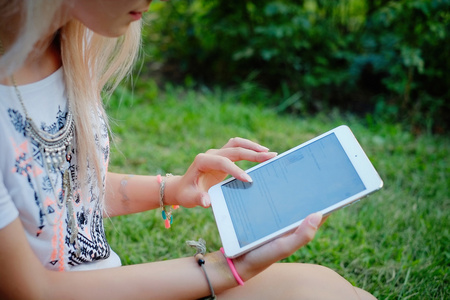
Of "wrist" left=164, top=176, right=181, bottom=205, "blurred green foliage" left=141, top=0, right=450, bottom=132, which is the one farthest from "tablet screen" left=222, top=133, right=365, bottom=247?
"blurred green foliage" left=141, top=0, right=450, bottom=132

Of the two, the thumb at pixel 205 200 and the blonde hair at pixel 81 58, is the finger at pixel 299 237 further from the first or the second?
the blonde hair at pixel 81 58

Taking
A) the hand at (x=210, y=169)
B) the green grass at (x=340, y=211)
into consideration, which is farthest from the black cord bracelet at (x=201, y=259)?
the green grass at (x=340, y=211)

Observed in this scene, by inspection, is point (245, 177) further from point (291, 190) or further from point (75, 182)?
point (75, 182)

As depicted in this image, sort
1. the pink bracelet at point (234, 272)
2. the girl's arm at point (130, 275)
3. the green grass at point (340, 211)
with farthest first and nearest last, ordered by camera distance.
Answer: the green grass at point (340, 211) < the pink bracelet at point (234, 272) < the girl's arm at point (130, 275)

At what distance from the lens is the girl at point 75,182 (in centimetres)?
82

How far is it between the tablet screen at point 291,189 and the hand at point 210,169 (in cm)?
4

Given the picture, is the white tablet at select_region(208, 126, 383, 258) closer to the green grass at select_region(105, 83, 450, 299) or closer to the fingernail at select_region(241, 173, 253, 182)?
the fingernail at select_region(241, 173, 253, 182)

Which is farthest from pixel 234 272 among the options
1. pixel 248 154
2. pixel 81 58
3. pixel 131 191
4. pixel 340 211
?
pixel 340 211

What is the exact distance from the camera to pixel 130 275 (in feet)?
3.08

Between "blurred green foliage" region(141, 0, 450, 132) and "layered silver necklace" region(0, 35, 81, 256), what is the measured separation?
229 centimetres

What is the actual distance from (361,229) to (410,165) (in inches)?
29.6

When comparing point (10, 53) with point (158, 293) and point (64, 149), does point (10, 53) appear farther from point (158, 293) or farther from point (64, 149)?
point (158, 293)

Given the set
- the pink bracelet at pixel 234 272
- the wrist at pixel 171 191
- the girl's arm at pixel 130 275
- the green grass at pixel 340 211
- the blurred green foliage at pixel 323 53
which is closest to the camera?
the girl's arm at pixel 130 275

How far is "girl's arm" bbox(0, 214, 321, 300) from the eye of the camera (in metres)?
0.80
